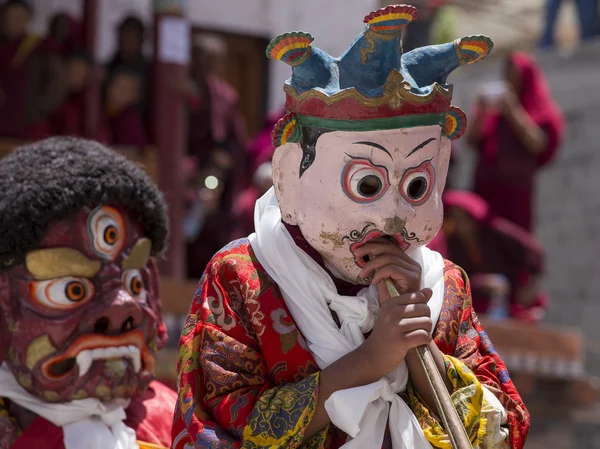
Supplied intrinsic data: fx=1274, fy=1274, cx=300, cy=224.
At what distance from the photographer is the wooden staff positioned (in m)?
2.85

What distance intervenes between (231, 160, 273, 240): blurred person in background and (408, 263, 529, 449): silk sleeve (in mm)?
3103

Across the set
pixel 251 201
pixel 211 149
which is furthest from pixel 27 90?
pixel 251 201

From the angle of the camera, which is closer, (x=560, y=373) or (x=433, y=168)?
(x=433, y=168)

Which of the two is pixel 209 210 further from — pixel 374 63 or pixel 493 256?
pixel 374 63

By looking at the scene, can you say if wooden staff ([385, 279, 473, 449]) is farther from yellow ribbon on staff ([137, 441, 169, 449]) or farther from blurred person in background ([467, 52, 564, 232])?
blurred person in background ([467, 52, 564, 232])

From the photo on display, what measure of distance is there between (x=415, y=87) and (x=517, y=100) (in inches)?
268

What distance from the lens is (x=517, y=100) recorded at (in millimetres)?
9625

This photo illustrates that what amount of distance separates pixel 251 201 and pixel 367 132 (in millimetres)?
4491

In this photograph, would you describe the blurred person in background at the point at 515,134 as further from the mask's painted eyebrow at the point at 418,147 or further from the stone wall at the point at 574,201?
the mask's painted eyebrow at the point at 418,147

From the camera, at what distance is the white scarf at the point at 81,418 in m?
3.61

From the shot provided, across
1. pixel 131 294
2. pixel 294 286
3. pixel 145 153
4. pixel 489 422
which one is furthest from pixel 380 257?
pixel 145 153

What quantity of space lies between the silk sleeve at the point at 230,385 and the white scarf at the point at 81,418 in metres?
0.59

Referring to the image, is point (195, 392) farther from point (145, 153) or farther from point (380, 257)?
point (145, 153)

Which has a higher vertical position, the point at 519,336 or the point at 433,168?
the point at 433,168
